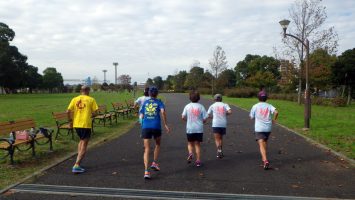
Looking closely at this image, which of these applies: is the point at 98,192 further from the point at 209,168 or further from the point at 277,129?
the point at 277,129

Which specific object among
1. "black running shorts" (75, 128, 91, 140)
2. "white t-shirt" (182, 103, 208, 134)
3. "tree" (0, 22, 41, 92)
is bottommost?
"black running shorts" (75, 128, 91, 140)

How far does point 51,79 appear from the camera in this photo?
124250 millimetres

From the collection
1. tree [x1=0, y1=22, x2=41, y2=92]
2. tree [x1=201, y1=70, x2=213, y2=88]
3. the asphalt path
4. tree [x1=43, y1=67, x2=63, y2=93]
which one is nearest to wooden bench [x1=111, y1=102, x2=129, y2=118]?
the asphalt path

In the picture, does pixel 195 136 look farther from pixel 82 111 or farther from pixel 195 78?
pixel 195 78

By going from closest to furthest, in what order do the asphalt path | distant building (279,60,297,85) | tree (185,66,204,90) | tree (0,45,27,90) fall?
the asphalt path
distant building (279,60,297,85)
tree (0,45,27,90)
tree (185,66,204,90)

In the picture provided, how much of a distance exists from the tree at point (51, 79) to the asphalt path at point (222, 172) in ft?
385

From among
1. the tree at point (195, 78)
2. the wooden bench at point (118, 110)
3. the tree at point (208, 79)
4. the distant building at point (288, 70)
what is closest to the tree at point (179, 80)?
the tree at point (195, 78)

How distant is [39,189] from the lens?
19.7ft

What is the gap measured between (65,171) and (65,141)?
152 inches

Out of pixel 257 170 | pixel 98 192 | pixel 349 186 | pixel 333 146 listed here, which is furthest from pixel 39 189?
pixel 333 146

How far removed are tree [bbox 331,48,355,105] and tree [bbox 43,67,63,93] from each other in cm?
9936

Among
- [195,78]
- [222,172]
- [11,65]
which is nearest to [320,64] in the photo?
[222,172]

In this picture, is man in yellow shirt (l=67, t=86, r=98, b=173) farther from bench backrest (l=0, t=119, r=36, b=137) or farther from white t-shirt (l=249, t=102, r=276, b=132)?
white t-shirt (l=249, t=102, r=276, b=132)

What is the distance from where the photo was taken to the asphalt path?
6.17 m
